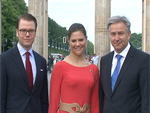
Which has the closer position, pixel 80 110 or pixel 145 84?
pixel 145 84

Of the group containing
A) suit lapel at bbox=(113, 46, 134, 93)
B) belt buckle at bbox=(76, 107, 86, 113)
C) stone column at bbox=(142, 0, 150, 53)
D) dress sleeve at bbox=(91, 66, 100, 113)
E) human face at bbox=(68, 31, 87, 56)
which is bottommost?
belt buckle at bbox=(76, 107, 86, 113)

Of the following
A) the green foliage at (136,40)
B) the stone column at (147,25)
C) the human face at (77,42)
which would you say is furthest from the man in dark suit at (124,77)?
the green foliage at (136,40)

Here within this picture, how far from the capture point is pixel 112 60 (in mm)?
4441

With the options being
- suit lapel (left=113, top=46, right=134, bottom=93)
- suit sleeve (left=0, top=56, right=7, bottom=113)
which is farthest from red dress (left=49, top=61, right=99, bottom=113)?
suit sleeve (left=0, top=56, right=7, bottom=113)

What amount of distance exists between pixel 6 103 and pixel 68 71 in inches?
35.9

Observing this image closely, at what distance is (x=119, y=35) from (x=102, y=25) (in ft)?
66.2

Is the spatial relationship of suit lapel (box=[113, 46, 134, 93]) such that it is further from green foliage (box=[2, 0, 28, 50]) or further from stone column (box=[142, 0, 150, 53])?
green foliage (box=[2, 0, 28, 50])

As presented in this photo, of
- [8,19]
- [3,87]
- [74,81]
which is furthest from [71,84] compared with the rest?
[8,19]

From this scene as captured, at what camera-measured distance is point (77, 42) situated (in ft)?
14.3

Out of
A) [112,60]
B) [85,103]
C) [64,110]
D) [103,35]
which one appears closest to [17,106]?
[64,110]

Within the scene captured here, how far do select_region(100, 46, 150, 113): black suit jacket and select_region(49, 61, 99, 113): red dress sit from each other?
0.27 m

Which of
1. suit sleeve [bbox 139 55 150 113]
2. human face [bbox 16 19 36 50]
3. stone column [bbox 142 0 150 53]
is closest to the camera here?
suit sleeve [bbox 139 55 150 113]

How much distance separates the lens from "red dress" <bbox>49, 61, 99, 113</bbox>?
4262mm

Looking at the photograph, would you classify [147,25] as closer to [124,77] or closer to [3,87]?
[124,77]
